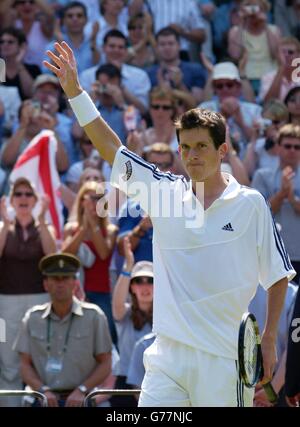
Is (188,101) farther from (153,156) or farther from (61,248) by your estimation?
(61,248)

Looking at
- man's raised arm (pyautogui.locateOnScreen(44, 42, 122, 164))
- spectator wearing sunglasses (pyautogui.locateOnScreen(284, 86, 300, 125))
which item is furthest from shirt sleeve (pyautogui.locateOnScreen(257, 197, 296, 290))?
spectator wearing sunglasses (pyautogui.locateOnScreen(284, 86, 300, 125))

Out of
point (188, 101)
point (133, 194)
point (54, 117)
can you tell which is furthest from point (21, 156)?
point (133, 194)

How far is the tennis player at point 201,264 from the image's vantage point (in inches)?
211

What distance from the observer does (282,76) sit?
39.8 ft

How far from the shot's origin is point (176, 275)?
5.42 meters

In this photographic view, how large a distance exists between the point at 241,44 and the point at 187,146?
25.2ft

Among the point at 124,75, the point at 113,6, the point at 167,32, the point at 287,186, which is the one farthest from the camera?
the point at 113,6

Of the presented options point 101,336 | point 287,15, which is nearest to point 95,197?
point 101,336

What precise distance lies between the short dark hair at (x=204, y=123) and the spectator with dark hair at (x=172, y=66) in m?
7.10

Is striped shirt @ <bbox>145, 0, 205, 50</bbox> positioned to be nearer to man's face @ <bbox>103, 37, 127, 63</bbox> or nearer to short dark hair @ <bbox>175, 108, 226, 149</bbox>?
man's face @ <bbox>103, 37, 127, 63</bbox>

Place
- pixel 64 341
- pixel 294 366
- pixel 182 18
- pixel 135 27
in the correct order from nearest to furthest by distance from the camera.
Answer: pixel 294 366, pixel 64 341, pixel 135 27, pixel 182 18

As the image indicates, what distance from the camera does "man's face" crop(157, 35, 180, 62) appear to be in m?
12.9

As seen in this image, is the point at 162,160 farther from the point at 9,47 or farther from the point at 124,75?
the point at 9,47

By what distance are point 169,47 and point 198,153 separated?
24.9ft
